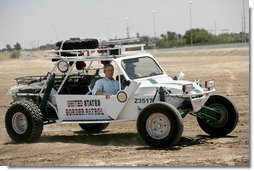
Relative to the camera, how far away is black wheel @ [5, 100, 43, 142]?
1105 cm

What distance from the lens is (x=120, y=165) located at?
9.02 meters

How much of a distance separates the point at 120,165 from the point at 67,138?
300 centimetres

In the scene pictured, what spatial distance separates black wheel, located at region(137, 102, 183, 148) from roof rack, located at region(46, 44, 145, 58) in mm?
1565

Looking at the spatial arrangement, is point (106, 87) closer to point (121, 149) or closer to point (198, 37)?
point (121, 149)

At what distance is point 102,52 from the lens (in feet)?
36.1

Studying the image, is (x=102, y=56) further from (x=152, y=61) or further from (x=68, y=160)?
(x=68, y=160)

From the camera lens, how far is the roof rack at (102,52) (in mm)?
10898

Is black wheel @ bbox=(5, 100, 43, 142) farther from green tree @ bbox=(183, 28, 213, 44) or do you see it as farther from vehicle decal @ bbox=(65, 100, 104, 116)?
green tree @ bbox=(183, 28, 213, 44)

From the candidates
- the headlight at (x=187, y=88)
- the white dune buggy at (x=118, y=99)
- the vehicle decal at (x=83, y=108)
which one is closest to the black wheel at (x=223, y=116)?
the white dune buggy at (x=118, y=99)

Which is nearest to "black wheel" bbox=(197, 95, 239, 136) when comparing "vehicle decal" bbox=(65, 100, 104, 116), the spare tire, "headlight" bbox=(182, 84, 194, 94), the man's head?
"headlight" bbox=(182, 84, 194, 94)

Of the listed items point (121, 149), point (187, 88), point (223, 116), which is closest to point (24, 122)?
point (121, 149)

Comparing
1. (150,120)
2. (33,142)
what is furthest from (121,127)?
(150,120)

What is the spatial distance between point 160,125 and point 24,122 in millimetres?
2936

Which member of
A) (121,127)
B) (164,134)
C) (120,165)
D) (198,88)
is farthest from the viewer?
(121,127)
